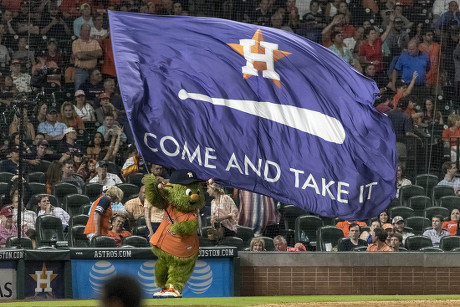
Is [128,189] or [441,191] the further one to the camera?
[441,191]

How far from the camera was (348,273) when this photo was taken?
13.5m

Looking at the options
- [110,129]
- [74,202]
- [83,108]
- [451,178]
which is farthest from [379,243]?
[83,108]

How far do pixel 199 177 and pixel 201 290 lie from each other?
8.20ft

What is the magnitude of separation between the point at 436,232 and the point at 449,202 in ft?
3.78

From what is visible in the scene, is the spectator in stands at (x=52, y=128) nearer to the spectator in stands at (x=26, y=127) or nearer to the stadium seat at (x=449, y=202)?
the spectator in stands at (x=26, y=127)

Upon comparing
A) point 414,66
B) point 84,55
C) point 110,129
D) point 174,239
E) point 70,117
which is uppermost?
point 84,55

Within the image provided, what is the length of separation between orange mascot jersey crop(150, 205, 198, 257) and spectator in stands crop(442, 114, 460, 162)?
7256mm

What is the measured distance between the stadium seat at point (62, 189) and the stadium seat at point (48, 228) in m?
0.92

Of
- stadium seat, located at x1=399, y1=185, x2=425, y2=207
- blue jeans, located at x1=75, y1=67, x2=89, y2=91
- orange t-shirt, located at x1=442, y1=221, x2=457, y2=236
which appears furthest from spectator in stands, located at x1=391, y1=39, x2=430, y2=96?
blue jeans, located at x1=75, y1=67, x2=89, y2=91

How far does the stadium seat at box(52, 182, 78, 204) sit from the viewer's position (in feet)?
47.3

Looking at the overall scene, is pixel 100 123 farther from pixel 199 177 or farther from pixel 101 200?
pixel 199 177

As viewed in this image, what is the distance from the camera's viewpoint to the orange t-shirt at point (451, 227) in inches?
590

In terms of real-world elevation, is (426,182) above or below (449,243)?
above

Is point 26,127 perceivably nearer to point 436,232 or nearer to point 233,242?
point 233,242
